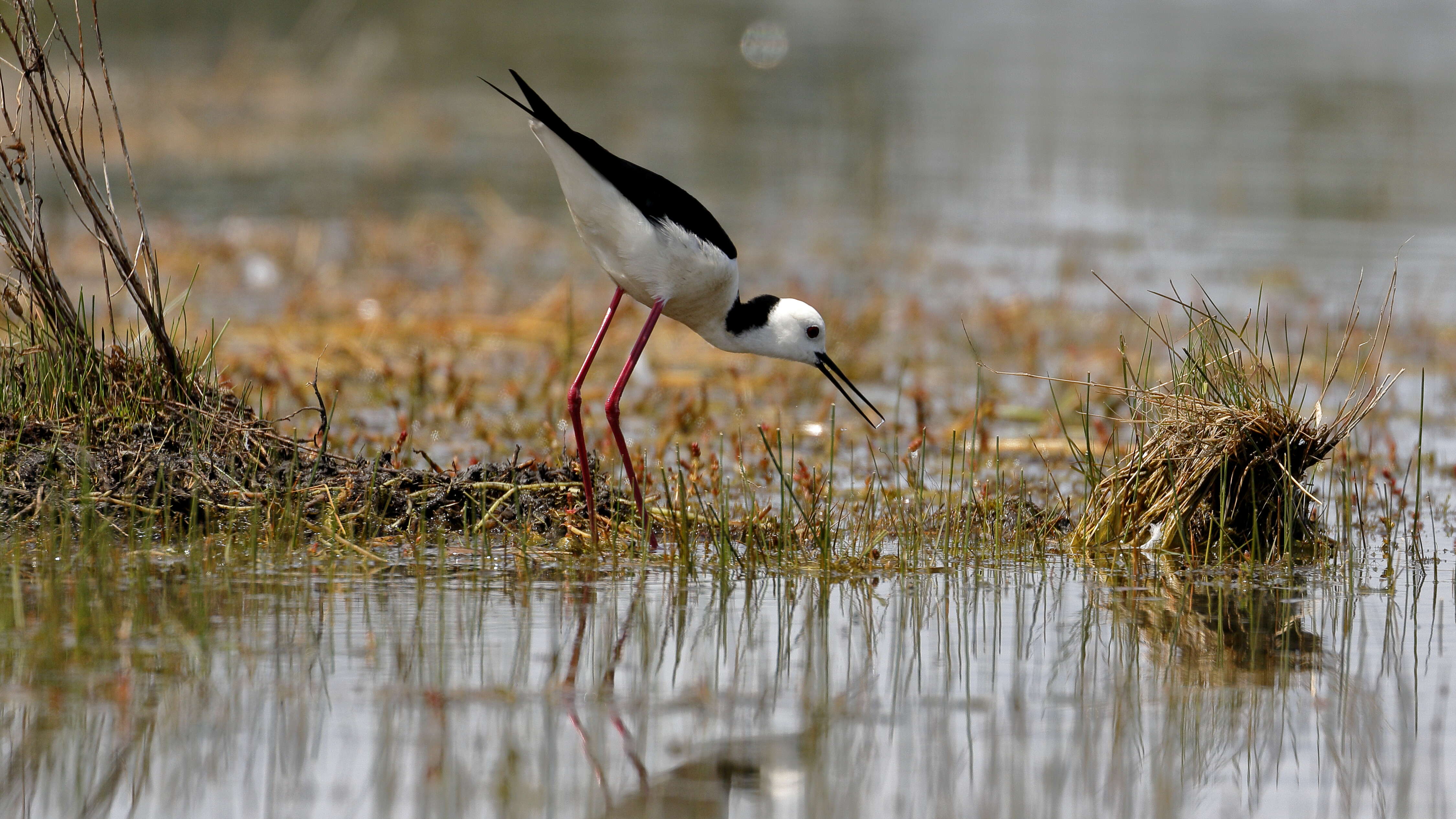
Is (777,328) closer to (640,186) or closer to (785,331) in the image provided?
(785,331)

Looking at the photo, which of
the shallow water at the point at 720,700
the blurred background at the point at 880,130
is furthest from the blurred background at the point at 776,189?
the shallow water at the point at 720,700

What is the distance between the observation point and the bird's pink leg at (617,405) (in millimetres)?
5234

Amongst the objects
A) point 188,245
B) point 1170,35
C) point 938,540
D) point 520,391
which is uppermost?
point 1170,35

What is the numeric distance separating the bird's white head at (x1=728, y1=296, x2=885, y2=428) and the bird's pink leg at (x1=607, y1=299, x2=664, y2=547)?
308mm

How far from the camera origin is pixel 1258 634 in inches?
175

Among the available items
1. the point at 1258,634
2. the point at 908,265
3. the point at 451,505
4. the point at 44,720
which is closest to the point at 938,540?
the point at 1258,634

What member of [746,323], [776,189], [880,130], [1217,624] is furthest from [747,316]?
[880,130]

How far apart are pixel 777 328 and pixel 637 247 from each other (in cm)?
72

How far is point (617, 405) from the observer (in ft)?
A: 19.1

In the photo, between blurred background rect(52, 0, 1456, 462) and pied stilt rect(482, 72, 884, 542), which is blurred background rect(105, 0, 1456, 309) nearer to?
blurred background rect(52, 0, 1456, 462)

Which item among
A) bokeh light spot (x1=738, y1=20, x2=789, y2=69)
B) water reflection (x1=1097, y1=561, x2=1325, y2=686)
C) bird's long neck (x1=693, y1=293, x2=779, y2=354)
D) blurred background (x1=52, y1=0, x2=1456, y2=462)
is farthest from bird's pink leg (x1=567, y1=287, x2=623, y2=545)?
bokeh light spot (x1=738, y1=20, x2=789, y2=69)

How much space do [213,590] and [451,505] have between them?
3.41ft

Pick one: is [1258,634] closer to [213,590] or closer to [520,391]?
[213,590]

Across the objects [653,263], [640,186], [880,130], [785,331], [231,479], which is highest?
[880,130]
